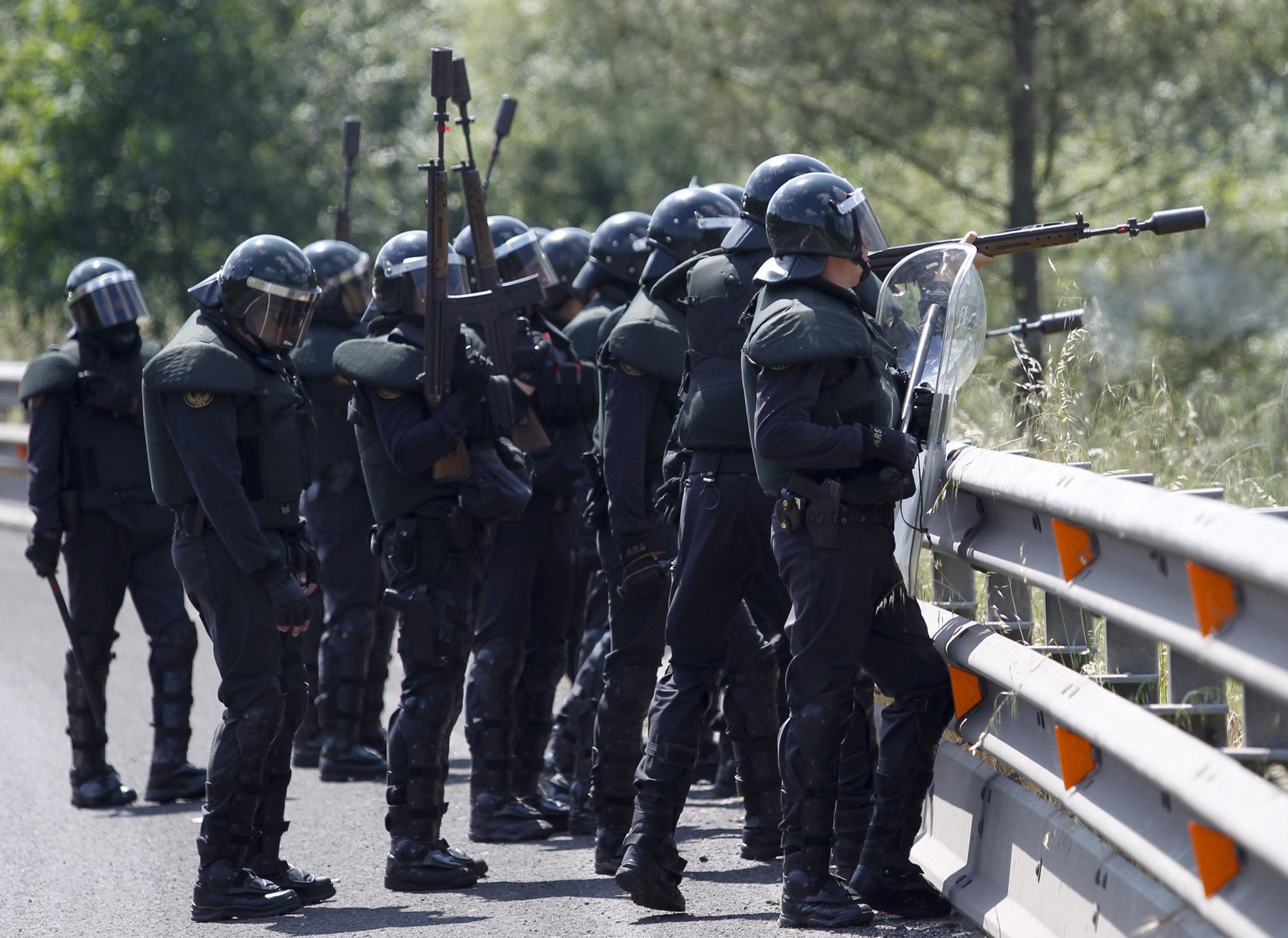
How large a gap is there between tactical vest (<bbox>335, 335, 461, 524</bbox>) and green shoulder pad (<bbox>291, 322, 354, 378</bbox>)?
1894 mm

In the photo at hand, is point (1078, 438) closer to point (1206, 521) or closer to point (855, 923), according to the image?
point (855, 923)

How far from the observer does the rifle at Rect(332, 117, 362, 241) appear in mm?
10328

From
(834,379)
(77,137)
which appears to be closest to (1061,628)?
(834,379)

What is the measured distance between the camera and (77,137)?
21234 mm

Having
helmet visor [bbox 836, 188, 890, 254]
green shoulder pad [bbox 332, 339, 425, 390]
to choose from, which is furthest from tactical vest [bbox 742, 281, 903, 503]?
green shoulder pad [bbox 332, 339, 425, 390]

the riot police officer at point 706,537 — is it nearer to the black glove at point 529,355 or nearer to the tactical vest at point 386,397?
the tactical vest at point 386,397

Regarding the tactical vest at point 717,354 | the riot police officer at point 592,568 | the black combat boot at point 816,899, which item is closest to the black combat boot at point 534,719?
the riot police officer at point 592,568

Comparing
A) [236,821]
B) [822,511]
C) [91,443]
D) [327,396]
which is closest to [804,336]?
[822,511]

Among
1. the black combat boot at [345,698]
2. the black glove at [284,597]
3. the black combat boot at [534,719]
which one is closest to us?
the black glove at [284,597]

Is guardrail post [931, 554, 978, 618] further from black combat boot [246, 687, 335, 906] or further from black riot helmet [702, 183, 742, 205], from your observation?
black combat boot [246, 687, 335, 906]

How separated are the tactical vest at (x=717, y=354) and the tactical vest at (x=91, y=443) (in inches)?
122

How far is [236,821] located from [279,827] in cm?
24

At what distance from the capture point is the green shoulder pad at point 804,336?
466cm

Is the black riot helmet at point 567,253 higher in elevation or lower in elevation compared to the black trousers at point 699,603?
higher
